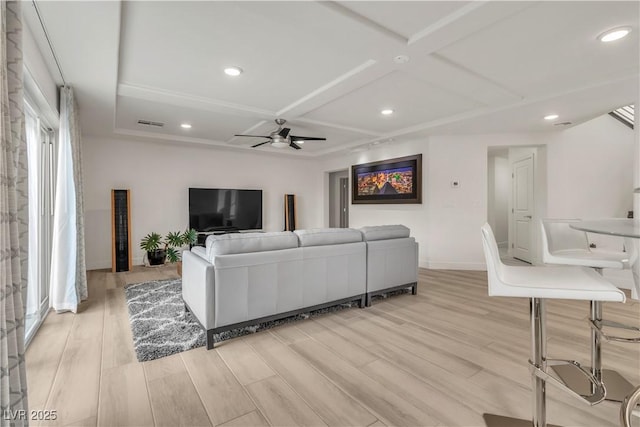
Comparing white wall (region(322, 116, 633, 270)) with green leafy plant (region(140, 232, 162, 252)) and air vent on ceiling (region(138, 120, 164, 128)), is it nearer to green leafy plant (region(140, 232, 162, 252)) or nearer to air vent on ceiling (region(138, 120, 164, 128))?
air vent on ceiling (region(138, 120, 164, 128))

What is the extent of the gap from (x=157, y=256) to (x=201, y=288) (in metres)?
3.69

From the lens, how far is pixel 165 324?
8.90ft

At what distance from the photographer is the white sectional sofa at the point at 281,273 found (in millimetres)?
2320

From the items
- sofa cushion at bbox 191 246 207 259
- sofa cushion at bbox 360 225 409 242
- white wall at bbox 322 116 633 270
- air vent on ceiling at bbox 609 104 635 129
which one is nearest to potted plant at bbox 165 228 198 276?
sofa cushion at bbox 191 246 207 259

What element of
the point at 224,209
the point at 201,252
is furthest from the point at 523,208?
the point at 224,209

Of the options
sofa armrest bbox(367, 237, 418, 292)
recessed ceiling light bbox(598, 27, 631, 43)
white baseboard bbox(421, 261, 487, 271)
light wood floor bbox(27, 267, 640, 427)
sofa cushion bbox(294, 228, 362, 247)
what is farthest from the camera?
white baseboard bbox(421, 261, 487, 271)

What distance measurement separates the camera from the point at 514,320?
2822 millimetres

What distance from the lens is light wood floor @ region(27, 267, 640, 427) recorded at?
5.12 ft

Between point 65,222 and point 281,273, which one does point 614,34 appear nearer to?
point 281,273

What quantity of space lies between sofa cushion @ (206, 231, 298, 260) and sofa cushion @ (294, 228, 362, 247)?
109 millimetres

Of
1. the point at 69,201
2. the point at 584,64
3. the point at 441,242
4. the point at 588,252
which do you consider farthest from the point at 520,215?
the point at 69,201

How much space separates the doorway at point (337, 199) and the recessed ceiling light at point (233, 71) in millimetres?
5311

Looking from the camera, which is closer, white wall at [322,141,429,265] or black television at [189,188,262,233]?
white wall at [322,141,429,265]

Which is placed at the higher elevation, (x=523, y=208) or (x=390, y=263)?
(x=523, y=208)
